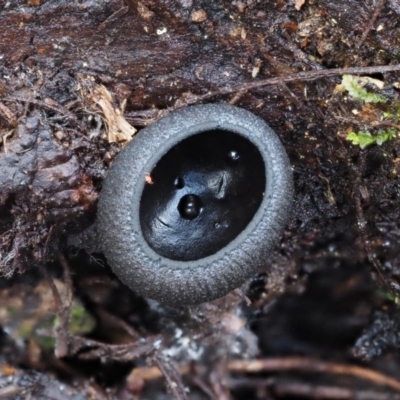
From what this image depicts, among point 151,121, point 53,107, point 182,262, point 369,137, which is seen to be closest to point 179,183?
point 151,121

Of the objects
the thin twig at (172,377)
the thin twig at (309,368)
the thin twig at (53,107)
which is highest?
the thin twig at (53,107)

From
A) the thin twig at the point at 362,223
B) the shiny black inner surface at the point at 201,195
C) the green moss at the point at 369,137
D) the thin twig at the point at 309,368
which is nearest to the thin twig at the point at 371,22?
the green moss at the point at 369,137

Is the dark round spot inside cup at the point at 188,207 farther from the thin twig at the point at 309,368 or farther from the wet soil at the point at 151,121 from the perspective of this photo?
the thin twig at the point at 309,368

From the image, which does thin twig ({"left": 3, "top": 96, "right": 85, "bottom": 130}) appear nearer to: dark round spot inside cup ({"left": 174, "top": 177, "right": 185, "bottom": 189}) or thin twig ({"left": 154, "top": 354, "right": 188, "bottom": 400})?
dark round spot inside cup ({"left": 174, "top": 177, "right": 185, "bottom": 189})

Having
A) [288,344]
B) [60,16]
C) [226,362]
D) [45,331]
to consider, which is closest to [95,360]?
[45,331]

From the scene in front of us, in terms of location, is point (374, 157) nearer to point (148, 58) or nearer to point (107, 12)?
point (148, 58)

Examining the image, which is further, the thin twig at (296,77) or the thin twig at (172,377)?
the thin twig at (172,377)
